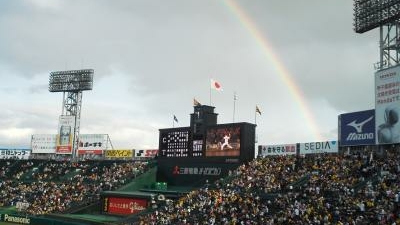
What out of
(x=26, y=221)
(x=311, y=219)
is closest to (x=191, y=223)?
(x=311, y=219)

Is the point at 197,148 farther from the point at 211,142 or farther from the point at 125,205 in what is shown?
the point at 125,205

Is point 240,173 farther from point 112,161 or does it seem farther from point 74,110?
point 74,110

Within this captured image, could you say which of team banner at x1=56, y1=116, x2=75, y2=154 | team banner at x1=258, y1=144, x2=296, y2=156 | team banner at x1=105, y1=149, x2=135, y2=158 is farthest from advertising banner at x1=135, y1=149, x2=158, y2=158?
team banner at x1=258, y1=144, x2=296, y2=156

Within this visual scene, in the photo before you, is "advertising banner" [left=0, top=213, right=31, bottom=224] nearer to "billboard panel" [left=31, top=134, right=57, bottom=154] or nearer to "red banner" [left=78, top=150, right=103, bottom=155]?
"red banner" [left=78, top=150, right=103, bottom=155]

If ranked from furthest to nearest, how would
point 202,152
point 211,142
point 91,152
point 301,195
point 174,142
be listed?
point 91,152 < point 174,142 < point 202,152 < point 211,142 < point 301,195

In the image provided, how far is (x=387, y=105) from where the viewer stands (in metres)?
41.7

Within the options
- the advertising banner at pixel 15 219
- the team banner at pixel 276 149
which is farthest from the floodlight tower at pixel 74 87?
the team banner at pixel 276 149

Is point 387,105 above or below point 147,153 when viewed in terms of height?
above

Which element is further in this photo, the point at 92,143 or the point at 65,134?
the point at 65,134

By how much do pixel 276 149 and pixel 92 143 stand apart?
1549 inches

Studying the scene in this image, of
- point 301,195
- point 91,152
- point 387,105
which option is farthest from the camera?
point 91,152

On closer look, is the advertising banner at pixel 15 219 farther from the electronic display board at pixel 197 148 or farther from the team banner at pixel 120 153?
the electronic display board at pixel 197 148

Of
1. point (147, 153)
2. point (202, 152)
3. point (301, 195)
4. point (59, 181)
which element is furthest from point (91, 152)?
point (301, 195)

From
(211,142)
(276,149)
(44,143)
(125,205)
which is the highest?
(44,143)
